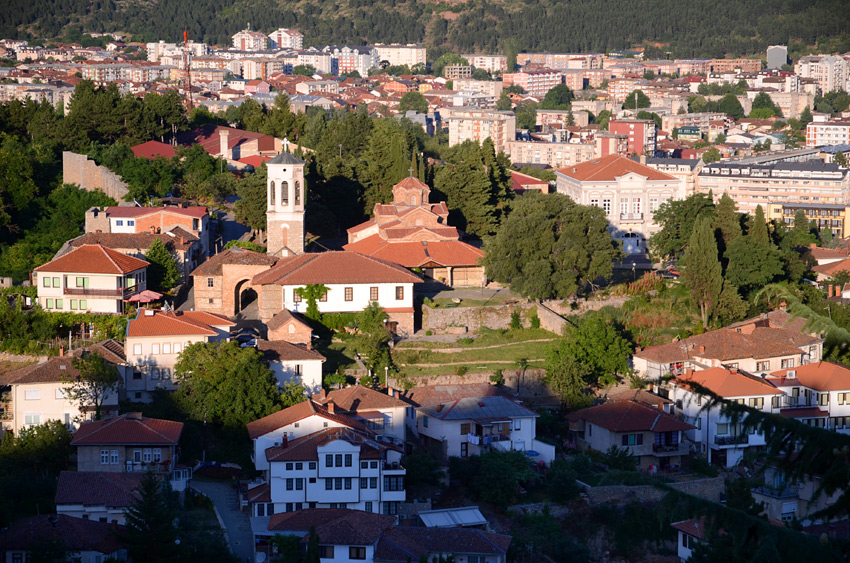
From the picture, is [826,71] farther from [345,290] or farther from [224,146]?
[345,290]

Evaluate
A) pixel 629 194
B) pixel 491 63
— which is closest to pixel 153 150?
pixel 629 194

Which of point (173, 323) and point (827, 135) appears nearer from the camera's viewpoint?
point (173, 323)

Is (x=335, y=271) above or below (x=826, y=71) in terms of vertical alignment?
below

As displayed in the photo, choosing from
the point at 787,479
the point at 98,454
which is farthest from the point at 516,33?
the point at 787,479

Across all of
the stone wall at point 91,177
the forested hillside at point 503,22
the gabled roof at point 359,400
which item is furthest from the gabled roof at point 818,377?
the forested hillside at point 503,22

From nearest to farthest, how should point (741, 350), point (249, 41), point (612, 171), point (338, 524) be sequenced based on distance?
point (338, 524), point (741, 350), point (612, 171), point (249, 41)

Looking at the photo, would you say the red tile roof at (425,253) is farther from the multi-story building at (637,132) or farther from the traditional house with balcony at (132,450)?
the multi-story building at (637,132)
